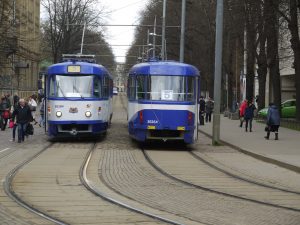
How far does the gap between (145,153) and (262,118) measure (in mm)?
26376

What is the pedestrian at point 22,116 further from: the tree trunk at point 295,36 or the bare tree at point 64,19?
the bare tree at point 64,19

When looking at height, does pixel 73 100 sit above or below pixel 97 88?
below

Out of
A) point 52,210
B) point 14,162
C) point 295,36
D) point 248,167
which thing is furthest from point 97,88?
point 295,36

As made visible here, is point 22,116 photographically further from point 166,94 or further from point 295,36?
point 295,36

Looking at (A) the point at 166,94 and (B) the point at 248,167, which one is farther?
(A) the point at 166,94

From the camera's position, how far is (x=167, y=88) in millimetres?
20859

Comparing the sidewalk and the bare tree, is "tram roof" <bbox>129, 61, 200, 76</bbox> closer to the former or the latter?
the sidewalk

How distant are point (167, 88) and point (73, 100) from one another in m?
3.72

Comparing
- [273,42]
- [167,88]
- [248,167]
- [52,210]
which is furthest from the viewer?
[273,42]

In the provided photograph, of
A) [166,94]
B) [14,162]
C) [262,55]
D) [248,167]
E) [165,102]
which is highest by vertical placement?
[262,55]

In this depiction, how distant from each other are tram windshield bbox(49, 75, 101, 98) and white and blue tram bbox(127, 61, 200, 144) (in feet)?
7.66

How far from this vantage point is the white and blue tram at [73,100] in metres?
22.4

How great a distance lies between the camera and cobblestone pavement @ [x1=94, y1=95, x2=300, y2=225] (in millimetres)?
8992

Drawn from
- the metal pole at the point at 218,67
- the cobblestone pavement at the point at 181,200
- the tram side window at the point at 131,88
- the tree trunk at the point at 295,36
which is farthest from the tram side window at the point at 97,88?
the tree trunk at the point at 295,36
